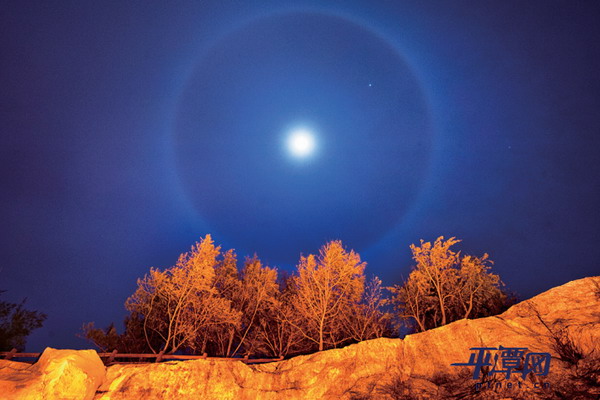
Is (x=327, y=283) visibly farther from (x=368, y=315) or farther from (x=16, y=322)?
(x=16, y=322)

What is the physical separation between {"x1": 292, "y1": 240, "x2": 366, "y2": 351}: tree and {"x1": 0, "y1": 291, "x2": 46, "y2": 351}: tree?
3354 centimetres

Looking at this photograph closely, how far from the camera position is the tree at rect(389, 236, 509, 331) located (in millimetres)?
25969

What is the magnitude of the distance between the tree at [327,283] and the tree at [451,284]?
239 inches

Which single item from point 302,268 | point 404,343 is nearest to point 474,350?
point 404,343

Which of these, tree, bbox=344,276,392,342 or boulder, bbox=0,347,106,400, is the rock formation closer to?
boulder, bbox=0,347,106,400

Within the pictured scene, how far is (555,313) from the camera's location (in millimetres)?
15703

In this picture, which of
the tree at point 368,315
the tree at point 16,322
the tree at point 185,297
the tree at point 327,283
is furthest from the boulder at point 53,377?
the tree at point 16,322

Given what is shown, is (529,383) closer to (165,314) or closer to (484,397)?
(484,397)

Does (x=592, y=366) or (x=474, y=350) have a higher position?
(x=474, y=350)

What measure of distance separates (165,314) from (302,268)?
13660 mm

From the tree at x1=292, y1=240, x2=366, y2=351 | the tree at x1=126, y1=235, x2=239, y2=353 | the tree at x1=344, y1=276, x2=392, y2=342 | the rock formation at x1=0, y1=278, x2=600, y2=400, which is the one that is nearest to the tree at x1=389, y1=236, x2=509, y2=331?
the tree at x1=344, y1=276, x2=392, y2=342

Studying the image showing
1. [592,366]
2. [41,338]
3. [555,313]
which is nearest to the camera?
[592,366]

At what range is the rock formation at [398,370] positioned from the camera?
481 inches

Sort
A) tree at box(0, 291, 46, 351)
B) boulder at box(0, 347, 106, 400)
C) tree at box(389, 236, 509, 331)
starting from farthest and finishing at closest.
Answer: tree at box(0, 291, 46, 351)
tree at box(389, 236, 509, 331)
boulder at box(0, 347, 106, 400)
